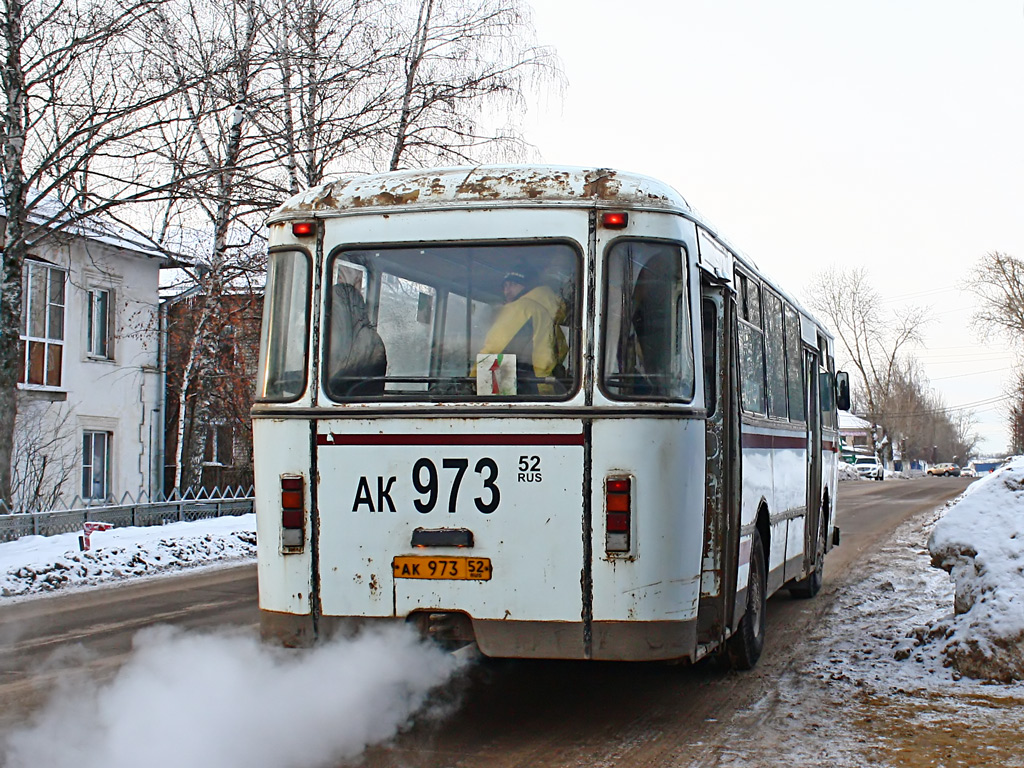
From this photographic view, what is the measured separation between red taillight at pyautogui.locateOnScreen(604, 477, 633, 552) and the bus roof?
1.45m

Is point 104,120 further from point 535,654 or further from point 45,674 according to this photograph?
point 535,654

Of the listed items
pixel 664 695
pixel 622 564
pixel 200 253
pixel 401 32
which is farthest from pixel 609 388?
pixel 200 253

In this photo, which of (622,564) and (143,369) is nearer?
(622,564)

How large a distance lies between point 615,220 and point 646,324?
558mm

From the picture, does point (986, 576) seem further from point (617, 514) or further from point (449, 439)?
point (449, 439)

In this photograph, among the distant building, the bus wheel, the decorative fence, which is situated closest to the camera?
the bus wheel

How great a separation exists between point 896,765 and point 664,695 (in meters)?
1.88

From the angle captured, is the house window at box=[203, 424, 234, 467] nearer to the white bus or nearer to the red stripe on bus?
the white bus

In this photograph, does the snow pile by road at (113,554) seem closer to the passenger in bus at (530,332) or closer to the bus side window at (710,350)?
the passenger in bus at (530,332)

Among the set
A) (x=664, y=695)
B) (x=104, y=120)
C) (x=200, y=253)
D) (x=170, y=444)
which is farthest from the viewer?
(x=170, y=444)

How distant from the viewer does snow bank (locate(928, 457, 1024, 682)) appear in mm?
7430

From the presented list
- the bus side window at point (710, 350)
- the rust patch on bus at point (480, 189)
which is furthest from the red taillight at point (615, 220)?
the bus side window at point (710, 350)

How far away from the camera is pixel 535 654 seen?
586 cm

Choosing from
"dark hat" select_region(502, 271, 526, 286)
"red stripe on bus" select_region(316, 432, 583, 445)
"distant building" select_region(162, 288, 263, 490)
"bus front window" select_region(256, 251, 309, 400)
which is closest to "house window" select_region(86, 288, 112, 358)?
"distant building" select_region(162, 288, 263, 490)
